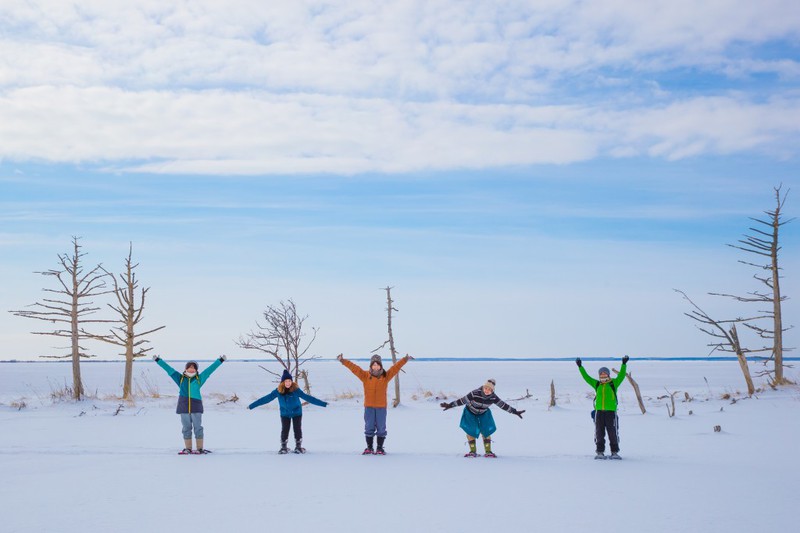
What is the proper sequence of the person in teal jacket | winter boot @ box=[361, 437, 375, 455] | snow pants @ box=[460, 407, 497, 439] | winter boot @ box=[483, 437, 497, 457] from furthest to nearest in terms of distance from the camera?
1. the person in teal jacket
2. winter boot @ box=[361, 437, 375, 455]
3. snow pants @ box=[460, 407, 497, 439]
4. winter boot @ box=[483, 437, 497, 457]

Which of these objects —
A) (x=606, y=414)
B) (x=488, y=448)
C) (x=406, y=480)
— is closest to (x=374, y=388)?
(x=488, y=448)

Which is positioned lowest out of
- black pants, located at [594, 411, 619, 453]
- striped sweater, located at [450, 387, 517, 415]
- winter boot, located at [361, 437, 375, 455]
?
winter boot, located at [361, 437, 375, 455]

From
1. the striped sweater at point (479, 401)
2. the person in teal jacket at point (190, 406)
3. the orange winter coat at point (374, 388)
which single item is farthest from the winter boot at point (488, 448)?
the person in teal jacket at point (190, 406)

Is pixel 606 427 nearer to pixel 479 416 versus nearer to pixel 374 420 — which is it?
pixel 479 416

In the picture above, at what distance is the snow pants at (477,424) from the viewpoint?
13734mm

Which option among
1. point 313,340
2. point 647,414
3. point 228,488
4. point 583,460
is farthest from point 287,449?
point 313,340

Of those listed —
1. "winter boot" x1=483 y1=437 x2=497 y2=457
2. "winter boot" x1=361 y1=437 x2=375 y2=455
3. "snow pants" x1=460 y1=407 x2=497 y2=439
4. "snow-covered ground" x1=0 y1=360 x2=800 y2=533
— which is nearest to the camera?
"snow-covered ground" x1=0 y1=360 x2=800 y2=533

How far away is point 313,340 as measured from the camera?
112 ft

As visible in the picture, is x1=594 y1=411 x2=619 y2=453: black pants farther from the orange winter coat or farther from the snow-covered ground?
the orange winter coat

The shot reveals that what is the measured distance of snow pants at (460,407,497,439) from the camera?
45.1ft

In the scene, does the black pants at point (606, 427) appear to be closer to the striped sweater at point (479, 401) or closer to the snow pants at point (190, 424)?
the striped sweater at point (479, 401)

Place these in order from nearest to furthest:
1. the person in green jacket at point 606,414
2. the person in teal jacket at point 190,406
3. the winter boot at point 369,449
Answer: the person in green jacket at point 606,414
the winter boot at point 369,449
the person in teal jacket at point 190,406

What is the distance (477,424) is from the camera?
1380cm

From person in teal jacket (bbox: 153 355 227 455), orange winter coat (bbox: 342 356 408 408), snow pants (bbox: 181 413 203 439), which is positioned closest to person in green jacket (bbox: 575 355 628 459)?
orange winter coat (bbox: 342 356 408 408)
